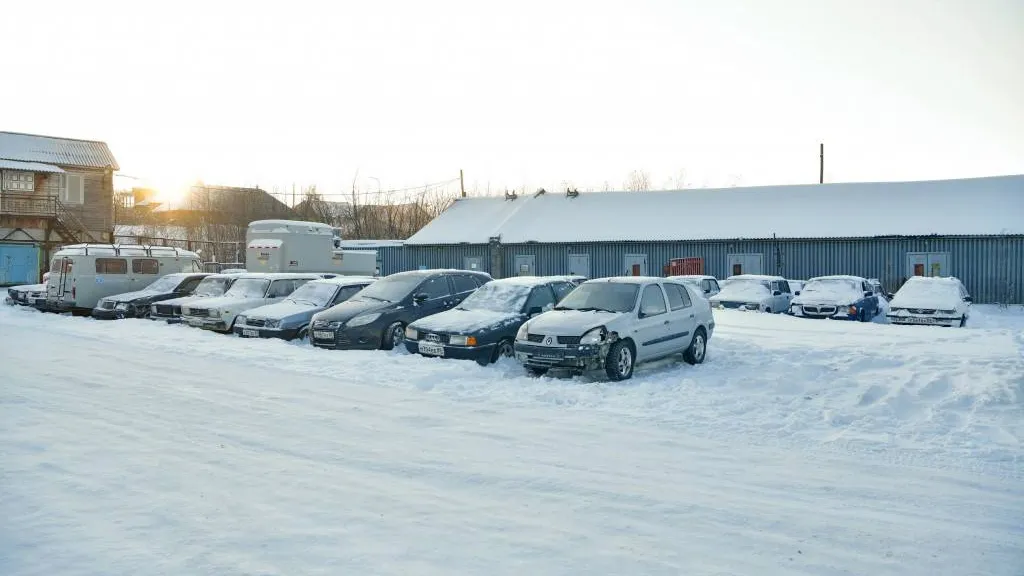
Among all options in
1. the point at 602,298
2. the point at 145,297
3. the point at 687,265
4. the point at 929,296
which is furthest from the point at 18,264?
the point at 929,296

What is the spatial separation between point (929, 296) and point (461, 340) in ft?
45.2

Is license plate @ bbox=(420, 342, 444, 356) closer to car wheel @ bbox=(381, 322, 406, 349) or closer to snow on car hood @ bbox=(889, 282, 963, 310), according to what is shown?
car wheel @ bbox=(381, 322, 406, 349)

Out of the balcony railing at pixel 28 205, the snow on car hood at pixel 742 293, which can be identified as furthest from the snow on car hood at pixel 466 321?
the balcony railing at pixel 28 205

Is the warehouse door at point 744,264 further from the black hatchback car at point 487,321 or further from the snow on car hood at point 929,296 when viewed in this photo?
the black hatchback car at point 487,321

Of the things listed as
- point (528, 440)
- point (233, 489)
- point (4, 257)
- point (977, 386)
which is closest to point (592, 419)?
point (528, 440)

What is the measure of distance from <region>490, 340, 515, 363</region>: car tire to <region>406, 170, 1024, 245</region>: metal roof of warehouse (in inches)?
902

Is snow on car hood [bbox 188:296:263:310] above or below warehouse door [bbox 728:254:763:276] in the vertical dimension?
below

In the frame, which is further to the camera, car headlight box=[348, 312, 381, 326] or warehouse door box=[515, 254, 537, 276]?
warehouse door box=[515, 254, 537, 276]

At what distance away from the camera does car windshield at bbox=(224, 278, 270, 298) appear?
61.4 ft

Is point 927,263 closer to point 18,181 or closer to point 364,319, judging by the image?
point 364,319

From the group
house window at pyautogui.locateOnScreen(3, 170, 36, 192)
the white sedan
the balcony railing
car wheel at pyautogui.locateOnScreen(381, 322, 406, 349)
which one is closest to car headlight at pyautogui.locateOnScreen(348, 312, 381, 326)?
car wheel at pyautogui.locateOnScreen(381, 322, 406, 349)

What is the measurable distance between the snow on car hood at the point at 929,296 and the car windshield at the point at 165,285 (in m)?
19.4

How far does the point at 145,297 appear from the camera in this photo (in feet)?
68.5

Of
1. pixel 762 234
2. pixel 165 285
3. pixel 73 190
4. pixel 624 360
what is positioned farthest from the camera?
pixel 73 190
